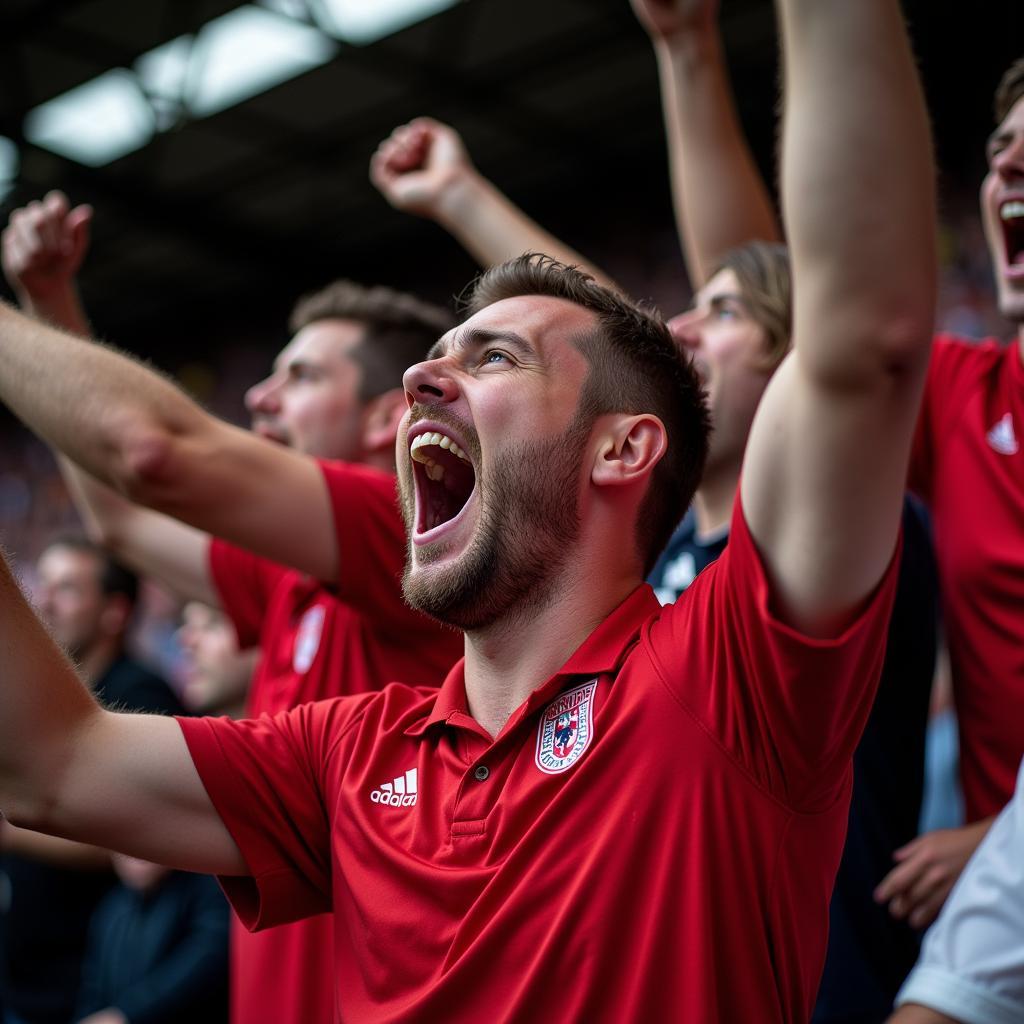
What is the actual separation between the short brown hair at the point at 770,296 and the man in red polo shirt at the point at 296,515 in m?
0.80

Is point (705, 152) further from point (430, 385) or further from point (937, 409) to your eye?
point (430, 385)

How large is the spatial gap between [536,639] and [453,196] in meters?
1.51

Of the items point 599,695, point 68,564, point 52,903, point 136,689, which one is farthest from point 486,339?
point 68,564

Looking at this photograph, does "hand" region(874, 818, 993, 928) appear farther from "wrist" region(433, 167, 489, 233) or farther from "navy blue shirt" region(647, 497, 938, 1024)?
"wrist" region(433, 167, 489, 233)

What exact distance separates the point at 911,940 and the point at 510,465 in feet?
3.87

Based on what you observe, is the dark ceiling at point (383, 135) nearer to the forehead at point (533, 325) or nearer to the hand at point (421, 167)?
the hand at point (421, 167)

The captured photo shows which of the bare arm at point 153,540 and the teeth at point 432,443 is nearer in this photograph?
the teeth at point 432,443

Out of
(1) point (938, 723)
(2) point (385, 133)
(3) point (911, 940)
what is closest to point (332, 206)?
(2) point (385, 133)

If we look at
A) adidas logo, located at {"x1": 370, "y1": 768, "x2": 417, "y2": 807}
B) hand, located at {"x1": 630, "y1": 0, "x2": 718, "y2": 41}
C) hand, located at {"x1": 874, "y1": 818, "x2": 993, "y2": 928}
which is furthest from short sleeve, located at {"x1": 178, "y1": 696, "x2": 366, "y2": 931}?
hand, located at {"x1": 630, "y1": 0, "x2": 718, "y2": 41}

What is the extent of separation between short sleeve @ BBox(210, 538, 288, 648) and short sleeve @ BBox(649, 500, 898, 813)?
5.45ft

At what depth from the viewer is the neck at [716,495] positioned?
2475mm

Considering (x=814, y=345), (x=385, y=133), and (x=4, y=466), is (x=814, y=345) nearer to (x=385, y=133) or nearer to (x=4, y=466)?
(x=385, y=133)

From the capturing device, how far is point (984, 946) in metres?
→ 1.36

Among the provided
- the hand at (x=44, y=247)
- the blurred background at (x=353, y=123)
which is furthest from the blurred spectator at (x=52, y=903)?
the blurred background at (x=353, y=123)
